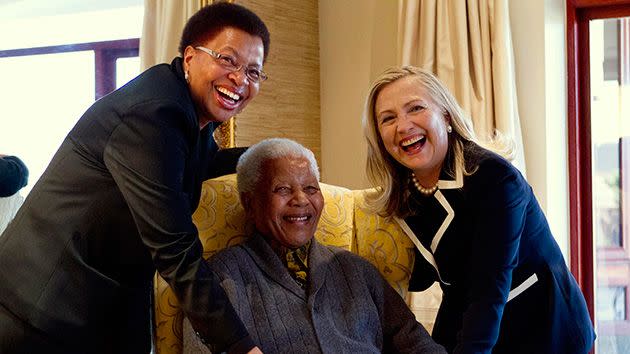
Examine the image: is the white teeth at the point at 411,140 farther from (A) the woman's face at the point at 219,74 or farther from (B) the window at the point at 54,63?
(B) the window at the point at 54,63

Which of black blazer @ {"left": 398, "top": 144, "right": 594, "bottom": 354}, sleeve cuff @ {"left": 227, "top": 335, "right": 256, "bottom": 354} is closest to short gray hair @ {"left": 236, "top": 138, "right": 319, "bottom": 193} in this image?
black blazer @ {"left": 398, "top": 144, "right": 594, "bottom": 354}

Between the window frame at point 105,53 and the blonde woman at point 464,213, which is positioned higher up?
the window frame at point 105,53

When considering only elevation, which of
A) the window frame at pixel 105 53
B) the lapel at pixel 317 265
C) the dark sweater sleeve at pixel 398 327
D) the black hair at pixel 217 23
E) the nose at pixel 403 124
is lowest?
the dark sweater sleeve at pixel 398 327

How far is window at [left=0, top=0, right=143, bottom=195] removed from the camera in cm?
274

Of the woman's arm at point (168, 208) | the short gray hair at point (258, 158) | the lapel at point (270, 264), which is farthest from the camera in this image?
the short gray hair at point (258, 158)

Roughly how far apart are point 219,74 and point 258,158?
0.57 metres

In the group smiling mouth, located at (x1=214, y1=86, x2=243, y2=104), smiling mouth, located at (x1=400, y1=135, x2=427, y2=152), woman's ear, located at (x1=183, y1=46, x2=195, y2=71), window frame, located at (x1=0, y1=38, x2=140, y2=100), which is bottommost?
smiling mouth, located at (x1=400, y1=135, x2=427, y2=152)

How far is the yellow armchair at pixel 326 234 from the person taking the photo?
7.00ft

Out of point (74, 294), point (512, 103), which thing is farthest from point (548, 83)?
point (74, 294)

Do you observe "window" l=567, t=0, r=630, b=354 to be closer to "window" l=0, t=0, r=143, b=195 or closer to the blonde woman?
the blonde woman

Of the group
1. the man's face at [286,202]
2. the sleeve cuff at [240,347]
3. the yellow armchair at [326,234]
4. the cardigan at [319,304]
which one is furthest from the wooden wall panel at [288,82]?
the sleeve cuff at [240,347]

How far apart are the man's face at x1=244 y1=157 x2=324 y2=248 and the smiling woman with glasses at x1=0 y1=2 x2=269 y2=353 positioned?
488 mm

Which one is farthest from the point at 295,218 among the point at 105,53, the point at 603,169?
the point at 603,169

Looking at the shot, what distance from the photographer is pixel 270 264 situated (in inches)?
86.2
